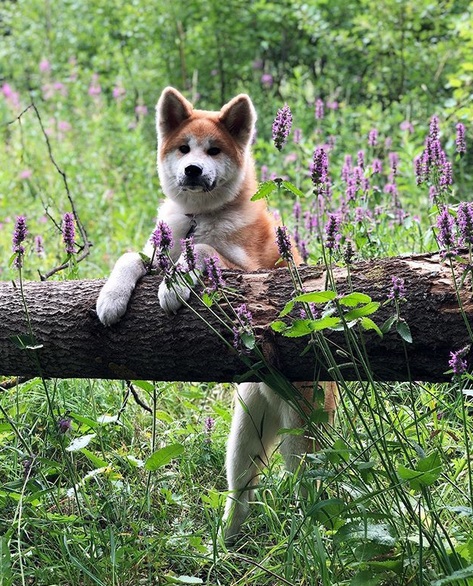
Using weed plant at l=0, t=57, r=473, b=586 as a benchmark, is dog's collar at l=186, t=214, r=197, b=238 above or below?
above

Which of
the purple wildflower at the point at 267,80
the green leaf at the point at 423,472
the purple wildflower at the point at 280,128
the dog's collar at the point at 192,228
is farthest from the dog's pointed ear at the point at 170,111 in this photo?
the purple wildflower at the point at 267,80

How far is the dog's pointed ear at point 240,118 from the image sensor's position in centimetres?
405

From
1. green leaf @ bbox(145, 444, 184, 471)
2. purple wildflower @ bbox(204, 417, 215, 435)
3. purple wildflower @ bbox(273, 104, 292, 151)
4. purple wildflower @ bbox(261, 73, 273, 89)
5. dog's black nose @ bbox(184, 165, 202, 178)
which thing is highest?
purple wildflower @ bbox(273, 104, 292, 151)

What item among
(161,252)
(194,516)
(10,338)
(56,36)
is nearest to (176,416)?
(194,516)

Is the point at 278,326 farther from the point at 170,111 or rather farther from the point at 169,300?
the point at 170,111

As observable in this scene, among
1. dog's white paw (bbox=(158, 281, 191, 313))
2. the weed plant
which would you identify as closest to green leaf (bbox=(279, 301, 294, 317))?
the weed plant

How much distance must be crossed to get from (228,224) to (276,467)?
3.56 ft

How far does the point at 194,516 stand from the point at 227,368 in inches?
33.5

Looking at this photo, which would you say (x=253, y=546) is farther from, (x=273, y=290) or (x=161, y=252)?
(x=161, y=252)

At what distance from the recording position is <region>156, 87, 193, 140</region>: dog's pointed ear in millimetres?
4113

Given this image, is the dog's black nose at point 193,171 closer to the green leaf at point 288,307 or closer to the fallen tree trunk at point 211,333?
the fallen tree trunk at point 211,333

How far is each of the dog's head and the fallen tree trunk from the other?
103 cm

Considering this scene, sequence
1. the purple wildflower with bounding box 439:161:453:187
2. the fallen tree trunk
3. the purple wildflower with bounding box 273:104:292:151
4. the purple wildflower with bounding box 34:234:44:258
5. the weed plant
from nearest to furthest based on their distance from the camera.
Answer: the weed plant → the purple wildflower with bounding box 273:104:292:151 → the fallen tree trunk → the purple wildflower with bounding box 439:161:453:187 → the purple wildflower with bounding box 34:234:44:258

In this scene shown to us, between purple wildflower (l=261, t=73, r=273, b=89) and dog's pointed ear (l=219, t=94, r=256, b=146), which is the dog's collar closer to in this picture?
dog's pointed ear (l=219, t=94, r=256, b=146)
